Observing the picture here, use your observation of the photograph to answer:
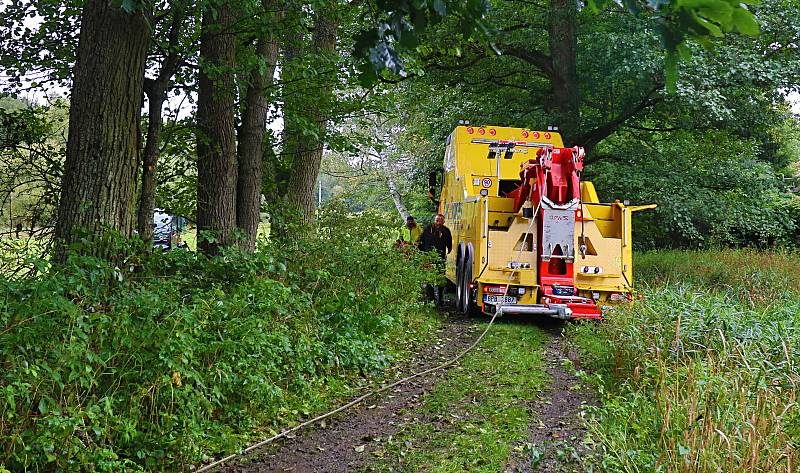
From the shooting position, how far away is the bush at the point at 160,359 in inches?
176

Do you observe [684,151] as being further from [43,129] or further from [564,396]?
[43,129]

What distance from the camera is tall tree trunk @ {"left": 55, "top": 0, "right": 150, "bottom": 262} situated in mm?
6621

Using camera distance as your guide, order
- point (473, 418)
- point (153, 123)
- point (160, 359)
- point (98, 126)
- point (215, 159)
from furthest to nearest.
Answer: point (215, 159)
point (153, 123)
point (473, 418)
point (98, 126)
point (160, 359)

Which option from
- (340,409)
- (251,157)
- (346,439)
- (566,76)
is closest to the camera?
(346,439)

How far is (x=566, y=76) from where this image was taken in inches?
722

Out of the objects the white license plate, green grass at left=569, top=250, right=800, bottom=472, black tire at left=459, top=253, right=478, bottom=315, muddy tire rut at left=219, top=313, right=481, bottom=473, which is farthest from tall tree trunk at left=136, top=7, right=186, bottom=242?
black tire at left=459, top=253, right=478, bottom=315

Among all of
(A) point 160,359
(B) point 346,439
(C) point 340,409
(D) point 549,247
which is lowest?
(B) point 346,439

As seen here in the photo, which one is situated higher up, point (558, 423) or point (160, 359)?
point (160, 359)

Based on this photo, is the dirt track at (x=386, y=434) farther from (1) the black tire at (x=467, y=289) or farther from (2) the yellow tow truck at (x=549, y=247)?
(1) the black tire at (x=467, y=289)

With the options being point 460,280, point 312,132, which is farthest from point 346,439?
point 460,280

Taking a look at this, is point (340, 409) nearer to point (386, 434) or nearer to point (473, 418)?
point (386, 434)

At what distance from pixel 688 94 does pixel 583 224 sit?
174 inches

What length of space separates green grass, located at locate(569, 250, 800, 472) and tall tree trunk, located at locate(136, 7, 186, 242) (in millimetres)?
5202

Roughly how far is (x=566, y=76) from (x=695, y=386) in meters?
14.2
